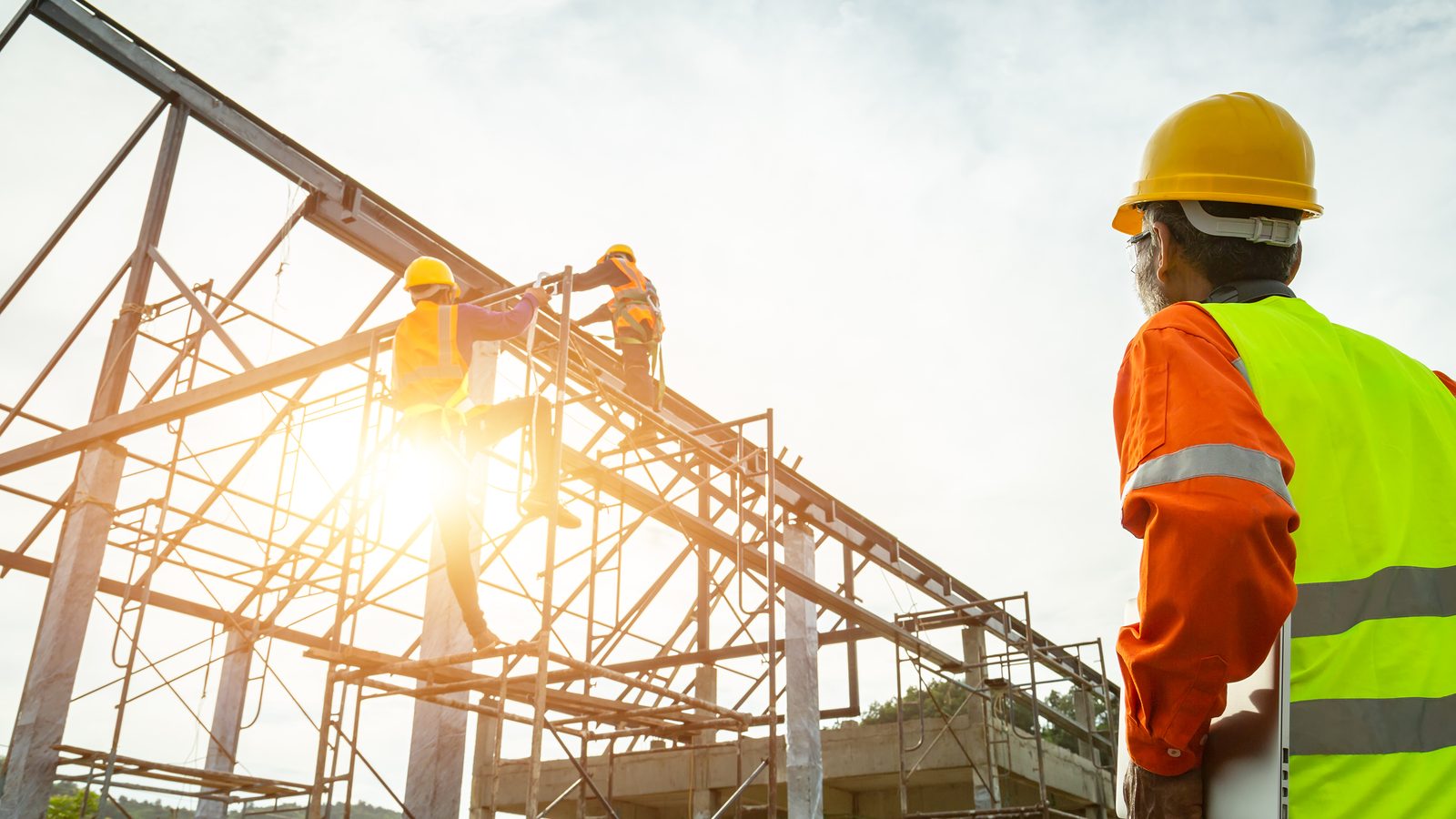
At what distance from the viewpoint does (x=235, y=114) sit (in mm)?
10711

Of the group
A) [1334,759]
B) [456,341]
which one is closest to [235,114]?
[456,341]

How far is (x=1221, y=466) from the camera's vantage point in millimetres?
1471

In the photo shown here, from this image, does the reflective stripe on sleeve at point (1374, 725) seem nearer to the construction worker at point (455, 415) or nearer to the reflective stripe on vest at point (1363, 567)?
the reflective stripe on vest at point (1363, 567)

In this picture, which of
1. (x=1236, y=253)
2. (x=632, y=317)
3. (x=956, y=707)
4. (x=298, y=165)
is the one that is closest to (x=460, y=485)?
(x=632, y=317)

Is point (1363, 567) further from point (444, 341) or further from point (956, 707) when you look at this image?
point (956, 707)

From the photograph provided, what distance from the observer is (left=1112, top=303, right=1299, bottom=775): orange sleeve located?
1427 millimetres

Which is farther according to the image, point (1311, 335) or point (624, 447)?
point (624, 447)

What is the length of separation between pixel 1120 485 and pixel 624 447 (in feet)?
33.1

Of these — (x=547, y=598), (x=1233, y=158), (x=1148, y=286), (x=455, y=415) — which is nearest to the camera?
(x=1233, y=158)

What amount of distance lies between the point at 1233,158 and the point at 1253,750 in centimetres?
114

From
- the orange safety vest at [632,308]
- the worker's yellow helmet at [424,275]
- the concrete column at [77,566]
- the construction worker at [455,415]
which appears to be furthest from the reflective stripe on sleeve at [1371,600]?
the concrete column at [77,566]

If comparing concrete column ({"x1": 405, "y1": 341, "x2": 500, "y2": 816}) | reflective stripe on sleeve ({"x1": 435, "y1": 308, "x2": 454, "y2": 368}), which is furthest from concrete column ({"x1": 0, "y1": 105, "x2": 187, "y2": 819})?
reflective stripe on sleeve ({"x1": 435, "y1": 308, "x2": 454, "y2": 368})

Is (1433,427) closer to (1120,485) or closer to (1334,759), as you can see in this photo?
(1120,485)

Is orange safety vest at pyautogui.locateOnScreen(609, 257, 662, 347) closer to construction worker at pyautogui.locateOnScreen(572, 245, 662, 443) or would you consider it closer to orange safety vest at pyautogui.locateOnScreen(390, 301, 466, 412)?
construction worker at pyautogui.locateOnScreen(572, 245, 662, 443)
